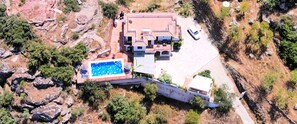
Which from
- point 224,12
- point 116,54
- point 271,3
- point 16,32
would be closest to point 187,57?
point 224,12

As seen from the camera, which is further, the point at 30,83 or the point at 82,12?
the point at 82,12

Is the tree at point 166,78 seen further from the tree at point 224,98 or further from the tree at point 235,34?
the tree at point 235,34

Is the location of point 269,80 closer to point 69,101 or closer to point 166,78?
point 166,78

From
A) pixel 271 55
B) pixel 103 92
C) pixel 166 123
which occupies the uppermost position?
pixel 271 55

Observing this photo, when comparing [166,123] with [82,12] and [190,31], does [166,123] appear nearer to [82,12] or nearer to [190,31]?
[190,31]

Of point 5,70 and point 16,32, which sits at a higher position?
point 16,32

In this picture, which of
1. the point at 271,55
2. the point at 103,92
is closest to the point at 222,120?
the point at 271,55
